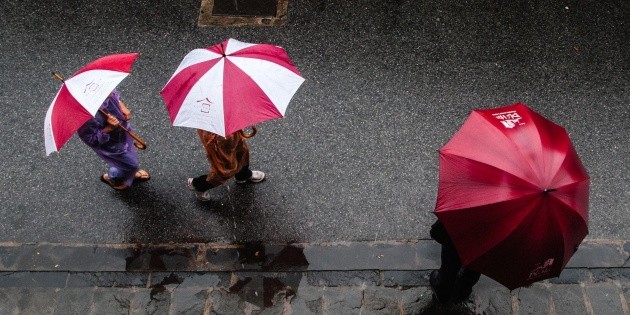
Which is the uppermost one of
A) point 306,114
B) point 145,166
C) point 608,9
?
point 608,9

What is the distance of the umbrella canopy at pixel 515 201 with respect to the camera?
11.3 ft

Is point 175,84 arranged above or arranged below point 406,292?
above

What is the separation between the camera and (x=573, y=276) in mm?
5047

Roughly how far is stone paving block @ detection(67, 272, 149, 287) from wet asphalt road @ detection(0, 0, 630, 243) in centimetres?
32

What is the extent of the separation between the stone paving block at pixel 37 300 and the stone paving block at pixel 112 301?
0.33 meters

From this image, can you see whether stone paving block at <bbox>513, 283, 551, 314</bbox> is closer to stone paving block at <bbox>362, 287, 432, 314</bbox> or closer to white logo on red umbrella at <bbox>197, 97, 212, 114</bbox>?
stone paving block at <bbox>362, 287, 432, 314</bbox>

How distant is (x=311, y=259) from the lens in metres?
5.19

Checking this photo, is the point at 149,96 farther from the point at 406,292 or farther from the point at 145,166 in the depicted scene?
the point at 406,292

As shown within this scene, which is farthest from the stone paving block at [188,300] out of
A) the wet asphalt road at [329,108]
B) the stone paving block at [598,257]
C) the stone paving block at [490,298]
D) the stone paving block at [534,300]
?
the stone paving block at [598,257]

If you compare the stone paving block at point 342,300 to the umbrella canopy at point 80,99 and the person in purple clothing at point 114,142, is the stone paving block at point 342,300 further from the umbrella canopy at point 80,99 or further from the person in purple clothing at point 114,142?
the umbrella canopy at point 80,99

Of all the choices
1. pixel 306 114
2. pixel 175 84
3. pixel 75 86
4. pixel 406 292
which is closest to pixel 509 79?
pixel 306 114

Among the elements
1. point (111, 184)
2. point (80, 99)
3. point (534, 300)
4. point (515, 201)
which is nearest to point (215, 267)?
point (111, 184)

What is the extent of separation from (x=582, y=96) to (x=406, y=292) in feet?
8.89

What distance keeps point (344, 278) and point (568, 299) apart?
1.75 meters
